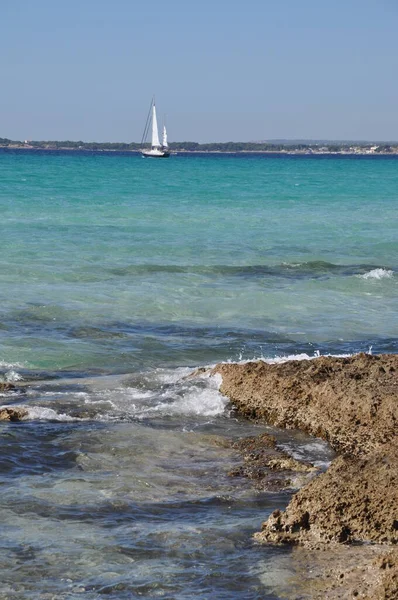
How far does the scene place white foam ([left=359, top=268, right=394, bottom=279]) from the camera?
20891mm

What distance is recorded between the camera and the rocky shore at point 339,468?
235 inches

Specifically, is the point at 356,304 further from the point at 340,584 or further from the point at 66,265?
the point at 340,584

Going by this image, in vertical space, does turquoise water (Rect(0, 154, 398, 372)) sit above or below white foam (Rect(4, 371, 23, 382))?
above

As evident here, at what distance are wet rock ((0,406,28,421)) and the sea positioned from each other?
8 cm

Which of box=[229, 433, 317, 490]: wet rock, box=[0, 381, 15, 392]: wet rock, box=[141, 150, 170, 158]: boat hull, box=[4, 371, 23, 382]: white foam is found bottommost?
box=[4, 371, 23, 382]: white foam

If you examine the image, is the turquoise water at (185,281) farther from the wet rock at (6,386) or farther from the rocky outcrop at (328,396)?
the rocky outcrop at (328,396)

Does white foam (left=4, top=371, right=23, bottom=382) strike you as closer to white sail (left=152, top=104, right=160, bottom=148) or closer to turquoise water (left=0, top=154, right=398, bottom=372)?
turquoise water (left=0, top=154, right=398, bottom=372)

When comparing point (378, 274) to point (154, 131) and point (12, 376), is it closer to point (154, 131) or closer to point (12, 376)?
point (12, 376)

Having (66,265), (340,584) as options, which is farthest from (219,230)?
(340,584)

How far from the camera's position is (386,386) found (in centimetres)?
891

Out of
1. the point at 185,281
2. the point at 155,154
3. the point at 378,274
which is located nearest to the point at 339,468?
the point at 185,281

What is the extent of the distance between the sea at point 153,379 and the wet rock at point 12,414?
84 mm

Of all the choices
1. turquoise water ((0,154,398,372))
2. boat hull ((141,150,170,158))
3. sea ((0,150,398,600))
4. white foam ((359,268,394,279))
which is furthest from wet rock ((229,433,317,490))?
boat hull ((141,150,170,158))

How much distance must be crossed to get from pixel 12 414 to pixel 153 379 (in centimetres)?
208
